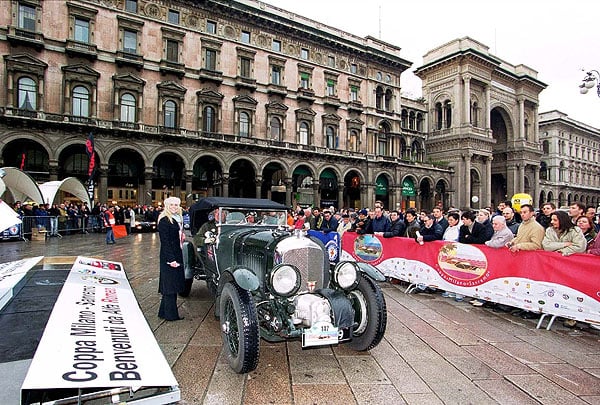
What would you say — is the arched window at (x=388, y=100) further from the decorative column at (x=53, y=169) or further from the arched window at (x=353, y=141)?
the decorative column at (x=53, y=169)

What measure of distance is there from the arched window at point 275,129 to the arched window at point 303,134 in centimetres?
237

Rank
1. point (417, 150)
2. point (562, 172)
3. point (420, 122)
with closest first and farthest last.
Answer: point (417, 150)
point (420, 122)
point (562, 172)

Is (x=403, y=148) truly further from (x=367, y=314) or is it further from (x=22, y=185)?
(x=367, y=314)

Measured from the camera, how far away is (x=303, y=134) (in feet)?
118

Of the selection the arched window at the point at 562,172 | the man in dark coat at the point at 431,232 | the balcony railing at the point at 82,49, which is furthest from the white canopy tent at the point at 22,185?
the arched window at the point at 562,172

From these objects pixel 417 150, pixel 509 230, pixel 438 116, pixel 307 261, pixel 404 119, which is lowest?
pixel 307 261

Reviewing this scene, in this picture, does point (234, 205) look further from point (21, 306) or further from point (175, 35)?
point (175, 35)

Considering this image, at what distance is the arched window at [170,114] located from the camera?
95.6 feet

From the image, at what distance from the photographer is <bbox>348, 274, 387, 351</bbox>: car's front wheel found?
13.8ft

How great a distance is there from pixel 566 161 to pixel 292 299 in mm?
84724

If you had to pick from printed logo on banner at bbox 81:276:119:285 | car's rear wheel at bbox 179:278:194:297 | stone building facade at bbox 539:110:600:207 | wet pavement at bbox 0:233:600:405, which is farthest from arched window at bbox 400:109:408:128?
printed logo on banner at bbox 81:276:119:285

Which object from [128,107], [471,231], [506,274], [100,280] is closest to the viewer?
[100,280]

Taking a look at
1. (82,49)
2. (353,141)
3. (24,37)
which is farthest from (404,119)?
(24,37)

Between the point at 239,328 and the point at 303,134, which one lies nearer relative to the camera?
the point at 239,328
